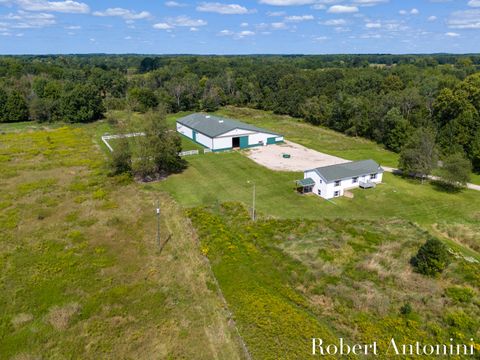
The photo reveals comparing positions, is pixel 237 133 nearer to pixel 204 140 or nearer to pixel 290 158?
pixel 204 140

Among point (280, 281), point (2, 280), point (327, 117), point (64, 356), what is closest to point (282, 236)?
point (280, 281)

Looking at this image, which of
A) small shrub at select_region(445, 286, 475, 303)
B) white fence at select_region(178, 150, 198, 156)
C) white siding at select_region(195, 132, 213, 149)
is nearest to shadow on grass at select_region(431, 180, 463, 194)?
small shrub at select_region(445, 286, 475, 303)

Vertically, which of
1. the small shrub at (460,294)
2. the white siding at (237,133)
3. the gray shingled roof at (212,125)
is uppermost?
the gray shingled roof at (212,125)

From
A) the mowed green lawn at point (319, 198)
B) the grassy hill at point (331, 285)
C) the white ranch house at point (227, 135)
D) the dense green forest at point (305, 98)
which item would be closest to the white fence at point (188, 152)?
the white ranch house at point (227, 135)

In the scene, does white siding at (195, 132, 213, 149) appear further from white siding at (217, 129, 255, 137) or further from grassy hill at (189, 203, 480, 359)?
grassy hill at (189, 203, 480, 359)

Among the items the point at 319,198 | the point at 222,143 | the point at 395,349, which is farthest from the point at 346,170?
the point at 395,349

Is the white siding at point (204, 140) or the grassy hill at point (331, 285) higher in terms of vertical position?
the white siding at point (204, 140)

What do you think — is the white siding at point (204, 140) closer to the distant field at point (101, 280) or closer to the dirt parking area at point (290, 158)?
the dirt parking area at point (290, 158)

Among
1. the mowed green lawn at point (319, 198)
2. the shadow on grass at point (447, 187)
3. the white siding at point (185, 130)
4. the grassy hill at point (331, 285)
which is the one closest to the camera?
the grassy hill at point (331, 285)
